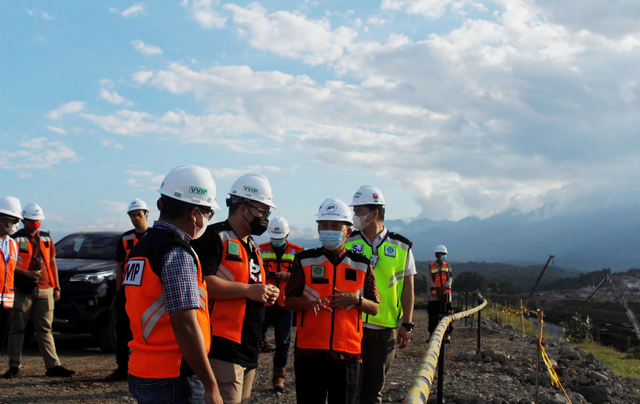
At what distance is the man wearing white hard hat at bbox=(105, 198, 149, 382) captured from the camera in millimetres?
5980

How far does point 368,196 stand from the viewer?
4.70m

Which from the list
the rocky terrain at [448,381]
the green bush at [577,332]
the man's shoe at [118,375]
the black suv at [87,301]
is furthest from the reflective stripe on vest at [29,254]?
the green bush at [577,332]

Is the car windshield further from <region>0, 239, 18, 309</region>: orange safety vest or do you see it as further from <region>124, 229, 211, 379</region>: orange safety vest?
<region>124, 229, 211, 379</region>: orange safety vest

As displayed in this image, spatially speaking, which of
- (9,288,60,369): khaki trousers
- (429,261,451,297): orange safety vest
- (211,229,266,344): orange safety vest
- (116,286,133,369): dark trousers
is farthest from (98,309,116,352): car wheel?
(429,261,451,297): orange safety vest

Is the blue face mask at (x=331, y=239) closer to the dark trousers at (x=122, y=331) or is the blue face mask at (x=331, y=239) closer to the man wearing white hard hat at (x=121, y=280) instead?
the man wearing white hard hat at (x=121, y=280)

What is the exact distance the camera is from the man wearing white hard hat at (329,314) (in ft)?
12.1

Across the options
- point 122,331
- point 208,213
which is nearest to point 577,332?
point 122,331

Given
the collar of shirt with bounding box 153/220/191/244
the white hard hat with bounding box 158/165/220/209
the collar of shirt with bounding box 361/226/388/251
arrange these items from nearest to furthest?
the collar of shirt with bounding box 153/220/191/244
the white hard hat with bounding box 158/165/220/209
the collar of shirt with bounding box 361/226/388/251

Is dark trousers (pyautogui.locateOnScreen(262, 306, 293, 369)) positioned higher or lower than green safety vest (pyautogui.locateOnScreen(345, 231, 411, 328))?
lower

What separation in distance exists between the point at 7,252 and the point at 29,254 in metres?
1.03

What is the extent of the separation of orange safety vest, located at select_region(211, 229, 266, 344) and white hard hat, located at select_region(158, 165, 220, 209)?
0.58 m

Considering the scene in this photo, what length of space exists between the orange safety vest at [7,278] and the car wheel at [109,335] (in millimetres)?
2460

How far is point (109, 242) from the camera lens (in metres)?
9.41

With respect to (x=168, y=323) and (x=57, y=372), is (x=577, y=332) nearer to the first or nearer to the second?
(x=57, y=372)
